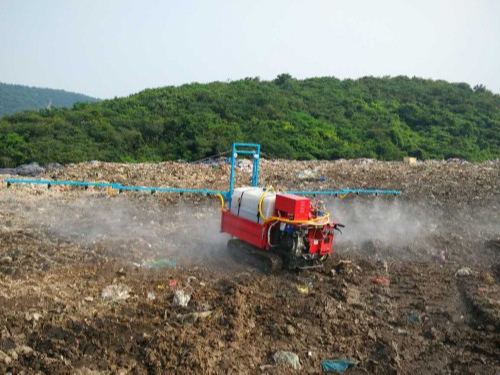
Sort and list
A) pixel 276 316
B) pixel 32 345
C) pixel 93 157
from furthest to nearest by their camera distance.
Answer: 1. pixel 93 157
2. pixel 276 316
3. pixel 32 345

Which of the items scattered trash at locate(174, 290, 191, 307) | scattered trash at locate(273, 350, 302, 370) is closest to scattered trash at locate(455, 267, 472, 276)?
scattered trash at locate(273, 350, 302, 370)

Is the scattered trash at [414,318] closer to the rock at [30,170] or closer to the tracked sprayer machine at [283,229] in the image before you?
the tracked sprayer machine at [283,229]

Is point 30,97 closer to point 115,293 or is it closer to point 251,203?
point 251,203

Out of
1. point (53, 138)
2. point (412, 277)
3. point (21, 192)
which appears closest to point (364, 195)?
point (412, 277)

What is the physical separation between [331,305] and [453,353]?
169 centimetres

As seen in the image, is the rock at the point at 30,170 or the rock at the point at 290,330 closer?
the rock at the point at 290,330

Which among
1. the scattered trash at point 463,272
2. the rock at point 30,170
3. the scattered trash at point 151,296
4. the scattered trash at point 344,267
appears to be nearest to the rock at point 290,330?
the scattered trash at point 151,296

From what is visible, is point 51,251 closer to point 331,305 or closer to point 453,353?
point 331,305

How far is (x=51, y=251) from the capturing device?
26.2 feet

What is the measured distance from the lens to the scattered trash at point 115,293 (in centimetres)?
615

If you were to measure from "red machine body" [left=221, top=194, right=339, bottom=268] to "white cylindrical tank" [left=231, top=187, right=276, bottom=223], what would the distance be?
95 mm

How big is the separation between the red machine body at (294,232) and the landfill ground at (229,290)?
1.16 ft

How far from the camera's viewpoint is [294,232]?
24.4 feet

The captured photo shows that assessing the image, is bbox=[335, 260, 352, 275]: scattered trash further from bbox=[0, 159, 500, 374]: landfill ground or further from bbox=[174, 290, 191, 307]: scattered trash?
bbox=[174, 290, 191, 307]: scattered trash
